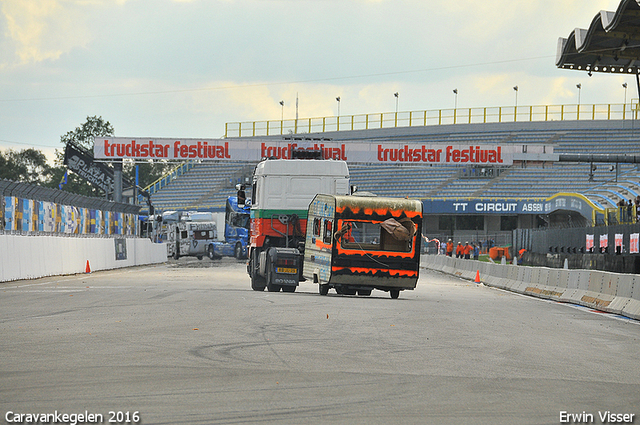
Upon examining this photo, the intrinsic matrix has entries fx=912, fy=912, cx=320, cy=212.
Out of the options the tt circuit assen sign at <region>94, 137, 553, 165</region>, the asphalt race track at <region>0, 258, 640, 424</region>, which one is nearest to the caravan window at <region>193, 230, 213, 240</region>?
the tt circuit assen sign at <region>94, 137, 553, 165</region>

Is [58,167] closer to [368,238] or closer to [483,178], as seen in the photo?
[483,178]

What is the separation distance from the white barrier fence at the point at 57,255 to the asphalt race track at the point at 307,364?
986 cm

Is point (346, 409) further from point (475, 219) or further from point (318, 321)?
point (475, 219)

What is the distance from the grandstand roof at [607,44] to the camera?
2819cm

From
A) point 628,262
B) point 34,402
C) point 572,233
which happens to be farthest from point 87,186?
point 34,402

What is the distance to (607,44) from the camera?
31.6m

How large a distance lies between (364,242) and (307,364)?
12151 mm

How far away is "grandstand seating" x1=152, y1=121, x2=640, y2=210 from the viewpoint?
231 ft

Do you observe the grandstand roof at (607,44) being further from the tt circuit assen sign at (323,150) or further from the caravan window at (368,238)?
the tt circuit assen sign at (323,150)

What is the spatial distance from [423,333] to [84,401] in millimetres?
6744

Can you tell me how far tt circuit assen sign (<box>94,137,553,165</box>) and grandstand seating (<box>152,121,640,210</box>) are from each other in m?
12.7

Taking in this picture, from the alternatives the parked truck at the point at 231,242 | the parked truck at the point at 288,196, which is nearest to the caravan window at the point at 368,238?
the parked truck at the point at 288,196

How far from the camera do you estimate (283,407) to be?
7.15 meters

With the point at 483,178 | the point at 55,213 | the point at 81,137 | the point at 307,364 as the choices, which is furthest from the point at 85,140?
the point at 307,364
